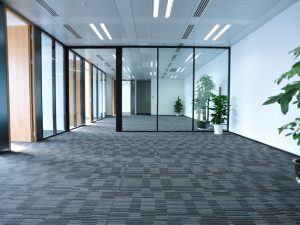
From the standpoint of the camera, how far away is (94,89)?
12.8 meters

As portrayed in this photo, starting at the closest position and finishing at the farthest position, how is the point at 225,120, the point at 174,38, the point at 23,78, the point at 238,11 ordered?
the point at 238,11 → the point at 23,78 → the point at 174,38 → the point at 225,120

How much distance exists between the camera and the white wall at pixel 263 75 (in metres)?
4.96

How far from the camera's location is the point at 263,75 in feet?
19.9

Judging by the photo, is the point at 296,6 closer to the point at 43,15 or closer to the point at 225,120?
the point at 225,120

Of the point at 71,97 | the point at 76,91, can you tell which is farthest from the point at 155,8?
the point at 76,91

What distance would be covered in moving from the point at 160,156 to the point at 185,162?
2.04ft

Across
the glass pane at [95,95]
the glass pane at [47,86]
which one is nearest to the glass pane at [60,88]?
the glass pane at [47,86]

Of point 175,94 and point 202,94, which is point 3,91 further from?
point 175,94

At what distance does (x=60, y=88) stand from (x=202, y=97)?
5026mm

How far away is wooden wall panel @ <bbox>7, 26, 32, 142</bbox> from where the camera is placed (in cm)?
615

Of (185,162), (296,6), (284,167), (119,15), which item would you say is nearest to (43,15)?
(119,15)

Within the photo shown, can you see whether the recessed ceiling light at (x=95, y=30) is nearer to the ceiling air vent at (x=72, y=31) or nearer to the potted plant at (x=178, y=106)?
the ceiling air vent at (x=72, y=31)

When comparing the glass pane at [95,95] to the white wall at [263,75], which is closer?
the white wall at [263,75]

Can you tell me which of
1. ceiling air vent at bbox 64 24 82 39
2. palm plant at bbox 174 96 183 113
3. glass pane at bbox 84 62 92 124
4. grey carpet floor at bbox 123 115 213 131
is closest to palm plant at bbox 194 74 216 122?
grey carpet floor at bbox 123 115 213 131
